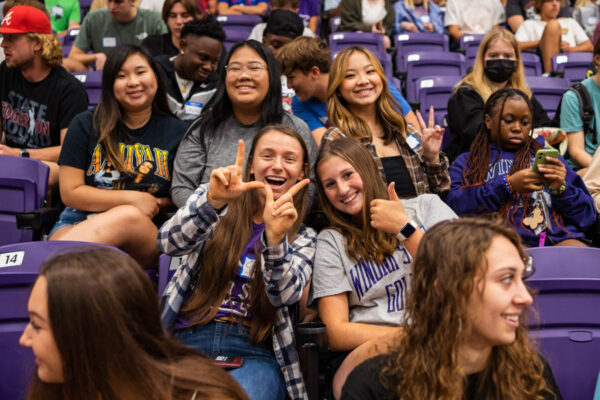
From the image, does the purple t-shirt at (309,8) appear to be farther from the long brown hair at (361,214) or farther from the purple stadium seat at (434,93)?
the long brown hair at (361,214)

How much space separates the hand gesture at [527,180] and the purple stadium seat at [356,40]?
11.4 feet

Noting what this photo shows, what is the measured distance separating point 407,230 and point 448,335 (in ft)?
2.09

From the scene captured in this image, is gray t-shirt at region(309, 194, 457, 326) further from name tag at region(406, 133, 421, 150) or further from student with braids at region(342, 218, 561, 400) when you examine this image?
name tag at region(406, 133, 421, 150)

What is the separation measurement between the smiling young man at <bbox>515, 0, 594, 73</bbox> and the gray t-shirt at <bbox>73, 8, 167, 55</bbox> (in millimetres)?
3395

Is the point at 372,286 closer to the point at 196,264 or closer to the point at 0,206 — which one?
the point at 196,264

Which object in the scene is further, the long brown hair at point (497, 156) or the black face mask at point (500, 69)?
the black face mask at point (500, 69)

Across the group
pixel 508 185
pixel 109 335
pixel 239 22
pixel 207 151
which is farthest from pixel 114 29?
pixel 109 335

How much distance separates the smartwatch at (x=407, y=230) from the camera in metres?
2.02

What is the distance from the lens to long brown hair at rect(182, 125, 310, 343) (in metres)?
2.11

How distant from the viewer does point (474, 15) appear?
711 centimetres

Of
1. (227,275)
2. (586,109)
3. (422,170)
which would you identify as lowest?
(227,275)

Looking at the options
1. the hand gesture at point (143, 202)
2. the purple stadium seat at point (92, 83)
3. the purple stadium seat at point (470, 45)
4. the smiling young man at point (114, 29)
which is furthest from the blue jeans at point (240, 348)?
the purple stadium seat at point (470, 45)

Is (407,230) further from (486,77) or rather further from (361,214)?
(486,77)

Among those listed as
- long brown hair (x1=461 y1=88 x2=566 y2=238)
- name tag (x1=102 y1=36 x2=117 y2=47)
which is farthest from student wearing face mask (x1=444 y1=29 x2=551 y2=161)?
name tag (x1=102 y1=36 x2=117 y2=47)
